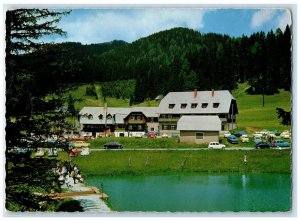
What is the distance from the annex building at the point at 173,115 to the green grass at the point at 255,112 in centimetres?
10

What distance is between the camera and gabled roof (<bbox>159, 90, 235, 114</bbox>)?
8492mm

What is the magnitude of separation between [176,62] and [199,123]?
3.15 feet

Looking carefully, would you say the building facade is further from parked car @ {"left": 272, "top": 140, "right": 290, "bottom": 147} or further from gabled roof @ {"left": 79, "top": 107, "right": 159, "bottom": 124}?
parked car @ {"left": 272, "top": 140, "right": 290, "bottom": 147}

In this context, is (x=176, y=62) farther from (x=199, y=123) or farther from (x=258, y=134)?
(x=258, y=134)

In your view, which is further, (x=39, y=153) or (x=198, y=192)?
(x=198, y=192)

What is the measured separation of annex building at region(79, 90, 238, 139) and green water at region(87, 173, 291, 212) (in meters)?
0.79

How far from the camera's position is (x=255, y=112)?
8.60 m

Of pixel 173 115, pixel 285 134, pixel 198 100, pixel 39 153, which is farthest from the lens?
pixel 173 115

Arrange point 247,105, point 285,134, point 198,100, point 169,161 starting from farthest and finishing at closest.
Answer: point 169,161 → point 247,105 → point 198,100 → point 285,134

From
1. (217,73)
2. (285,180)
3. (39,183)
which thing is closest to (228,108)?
(217,73)

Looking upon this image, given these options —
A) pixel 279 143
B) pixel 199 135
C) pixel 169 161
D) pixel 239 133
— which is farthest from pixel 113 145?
pixel 279 143

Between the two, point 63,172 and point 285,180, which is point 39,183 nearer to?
point 63,172

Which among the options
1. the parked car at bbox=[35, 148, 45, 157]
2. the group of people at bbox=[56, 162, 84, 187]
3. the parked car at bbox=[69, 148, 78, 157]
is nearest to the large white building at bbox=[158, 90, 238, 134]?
the parked car at bbox=[69, 148, 78, 157]

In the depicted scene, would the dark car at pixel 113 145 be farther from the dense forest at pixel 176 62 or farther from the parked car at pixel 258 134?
the parked car at pixel 258 134
